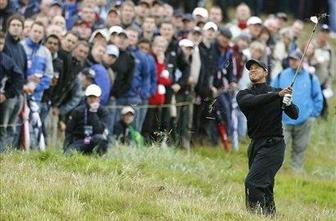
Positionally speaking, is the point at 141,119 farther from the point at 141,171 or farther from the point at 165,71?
the point at 141,171

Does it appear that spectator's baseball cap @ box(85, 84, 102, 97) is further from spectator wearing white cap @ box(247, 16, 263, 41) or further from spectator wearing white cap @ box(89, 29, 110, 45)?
spectator wearing white cap @ box(247, 16, 263, 41)

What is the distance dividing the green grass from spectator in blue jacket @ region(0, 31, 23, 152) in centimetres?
191

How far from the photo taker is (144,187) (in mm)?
13180

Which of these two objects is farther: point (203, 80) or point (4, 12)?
point (203, 80)

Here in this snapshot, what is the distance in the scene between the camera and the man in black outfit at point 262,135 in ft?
41.4

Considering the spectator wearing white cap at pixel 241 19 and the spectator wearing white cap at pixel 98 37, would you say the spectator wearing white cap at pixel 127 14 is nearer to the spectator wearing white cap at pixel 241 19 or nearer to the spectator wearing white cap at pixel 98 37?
the spectator wearing white cap at pixel 98 37

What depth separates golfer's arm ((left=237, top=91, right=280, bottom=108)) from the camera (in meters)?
12.4

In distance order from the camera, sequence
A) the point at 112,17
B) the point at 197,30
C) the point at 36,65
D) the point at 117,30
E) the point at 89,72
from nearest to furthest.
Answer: the point at 36,65 → the point at 89,72 → the point at 117,30 → the point at 112,17 → the point at 197,30

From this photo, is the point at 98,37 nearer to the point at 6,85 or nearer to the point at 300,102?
the point at 6,85

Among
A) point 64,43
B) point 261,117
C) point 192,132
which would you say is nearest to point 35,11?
point 64,43

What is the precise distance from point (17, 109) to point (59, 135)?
163 cm

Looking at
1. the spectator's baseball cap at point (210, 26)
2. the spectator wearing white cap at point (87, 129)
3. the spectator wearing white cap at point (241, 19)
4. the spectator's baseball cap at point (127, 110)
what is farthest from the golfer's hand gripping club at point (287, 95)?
the spectator wearing white cap at point (241, 19)

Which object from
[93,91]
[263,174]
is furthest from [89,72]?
[263,174]

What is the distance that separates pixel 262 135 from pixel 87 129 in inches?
183
